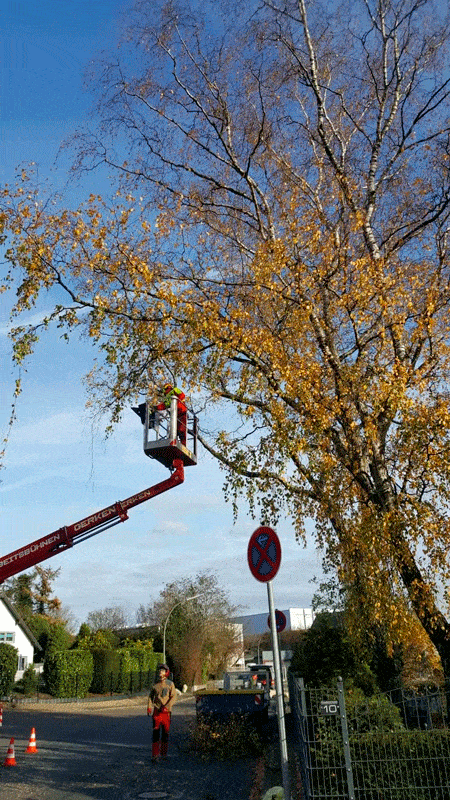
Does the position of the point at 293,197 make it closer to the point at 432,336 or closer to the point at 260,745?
the point at 432,336

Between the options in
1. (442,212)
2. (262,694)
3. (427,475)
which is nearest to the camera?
(427,475)

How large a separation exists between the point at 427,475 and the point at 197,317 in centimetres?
380

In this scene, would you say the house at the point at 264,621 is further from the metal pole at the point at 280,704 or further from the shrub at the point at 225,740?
the metal pole at the point at 280,704

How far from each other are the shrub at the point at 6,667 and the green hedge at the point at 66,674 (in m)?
2.01

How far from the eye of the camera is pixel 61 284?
398 inches

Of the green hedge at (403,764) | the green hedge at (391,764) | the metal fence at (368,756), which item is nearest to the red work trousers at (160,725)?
the metal fence at (368,756)

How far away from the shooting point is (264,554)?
7363 mm

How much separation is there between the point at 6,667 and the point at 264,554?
99.1ft

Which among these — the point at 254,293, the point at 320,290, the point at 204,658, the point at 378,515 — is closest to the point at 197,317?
the point at 254,293

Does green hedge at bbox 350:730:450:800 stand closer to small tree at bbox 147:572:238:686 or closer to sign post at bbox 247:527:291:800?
sign post at bbox 247:527:291:800

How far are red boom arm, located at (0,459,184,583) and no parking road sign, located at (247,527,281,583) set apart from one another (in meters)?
4.60

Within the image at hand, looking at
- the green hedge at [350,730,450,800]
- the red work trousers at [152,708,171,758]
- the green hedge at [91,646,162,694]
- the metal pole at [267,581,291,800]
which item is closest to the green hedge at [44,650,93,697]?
the green hedge at [91,646,162,694]

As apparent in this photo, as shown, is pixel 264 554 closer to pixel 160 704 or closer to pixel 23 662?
pixel 160 704

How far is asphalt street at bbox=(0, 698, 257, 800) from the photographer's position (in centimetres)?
910
